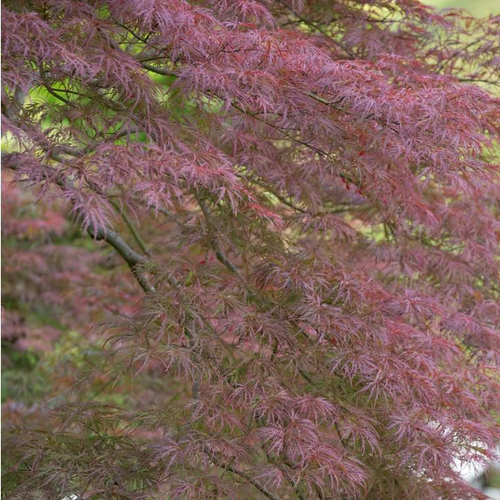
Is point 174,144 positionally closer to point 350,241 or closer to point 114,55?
point 114,55

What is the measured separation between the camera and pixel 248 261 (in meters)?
2.31

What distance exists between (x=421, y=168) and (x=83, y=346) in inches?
99.7

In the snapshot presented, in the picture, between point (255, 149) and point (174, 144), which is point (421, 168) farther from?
point (174, 144)

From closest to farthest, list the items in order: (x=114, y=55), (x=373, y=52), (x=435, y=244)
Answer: (x=114, y=55), (x=373, y=52), (x=435, y=244)

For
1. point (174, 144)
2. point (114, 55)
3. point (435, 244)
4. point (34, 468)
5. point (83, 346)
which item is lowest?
point (83, 346)

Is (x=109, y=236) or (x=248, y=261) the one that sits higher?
(x=248, y=261)

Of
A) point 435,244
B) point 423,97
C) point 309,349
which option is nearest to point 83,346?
point 435,244

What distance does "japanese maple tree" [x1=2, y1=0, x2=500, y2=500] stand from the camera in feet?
5.80

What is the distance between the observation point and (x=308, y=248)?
2301mm

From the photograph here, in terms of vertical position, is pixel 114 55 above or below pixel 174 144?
above

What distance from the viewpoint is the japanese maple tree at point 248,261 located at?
1.77 metres

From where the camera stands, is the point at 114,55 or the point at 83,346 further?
the point at 83,346

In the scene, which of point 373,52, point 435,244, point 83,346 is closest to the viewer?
point 373,52

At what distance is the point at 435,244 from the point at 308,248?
64 centimetres
